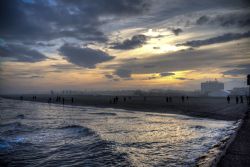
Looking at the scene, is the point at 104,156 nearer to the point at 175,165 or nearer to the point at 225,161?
the point at 175,165

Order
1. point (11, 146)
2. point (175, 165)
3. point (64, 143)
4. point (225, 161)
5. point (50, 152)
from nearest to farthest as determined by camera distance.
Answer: point (225, 161) → point (175, 165) → point (50, 152) → point (11, 146) → point (64, 143)

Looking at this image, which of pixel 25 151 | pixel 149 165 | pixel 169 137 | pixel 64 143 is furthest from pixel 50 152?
pixel 169 137

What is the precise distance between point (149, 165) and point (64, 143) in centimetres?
899

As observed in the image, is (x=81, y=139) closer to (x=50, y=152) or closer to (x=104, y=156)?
(x=50, y=152)

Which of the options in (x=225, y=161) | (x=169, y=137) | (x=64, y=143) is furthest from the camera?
(x=169, y=137)

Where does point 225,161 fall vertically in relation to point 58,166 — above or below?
above

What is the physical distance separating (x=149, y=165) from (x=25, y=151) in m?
8.85

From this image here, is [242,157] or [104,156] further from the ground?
[242,157]

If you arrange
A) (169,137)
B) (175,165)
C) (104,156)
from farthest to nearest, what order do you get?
1. (169,137)
2. (104,156)
3. (175,165)

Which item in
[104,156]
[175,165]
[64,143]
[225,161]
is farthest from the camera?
[64,143]

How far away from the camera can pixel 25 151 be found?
16750 millimetres

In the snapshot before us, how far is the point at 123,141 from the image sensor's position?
1997cm

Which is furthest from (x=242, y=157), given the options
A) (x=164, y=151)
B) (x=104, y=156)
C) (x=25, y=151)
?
(x=25, y=151)

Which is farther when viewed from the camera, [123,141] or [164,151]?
[123,141]
